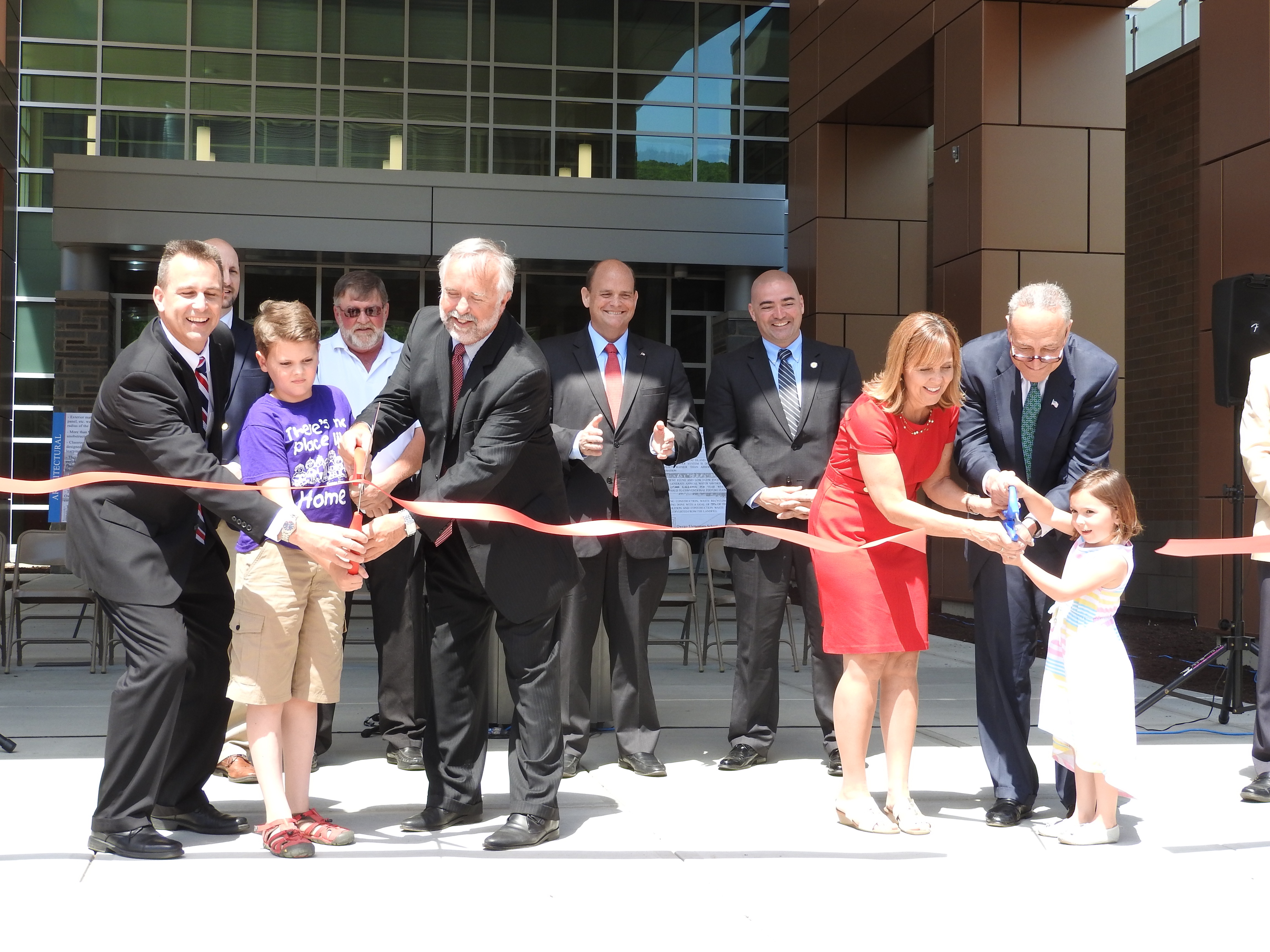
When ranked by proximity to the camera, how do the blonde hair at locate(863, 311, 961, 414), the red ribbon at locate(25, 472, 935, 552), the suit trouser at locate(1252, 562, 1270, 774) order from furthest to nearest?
the suit trouser at locate(1252, 562, 1270, 774), the blonde hair at locate(863, 311, 961, 414), the red ribbon at locate(25, 472, 935, 552)

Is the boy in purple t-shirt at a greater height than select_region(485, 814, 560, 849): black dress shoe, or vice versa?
the boy in purple t-shirt

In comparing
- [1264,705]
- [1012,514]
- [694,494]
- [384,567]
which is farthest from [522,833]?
[694,494]

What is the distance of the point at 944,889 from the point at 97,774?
10.4 feet

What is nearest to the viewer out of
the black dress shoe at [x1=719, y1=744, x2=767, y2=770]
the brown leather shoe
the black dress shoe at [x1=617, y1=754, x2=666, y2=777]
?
the brown leather shoe

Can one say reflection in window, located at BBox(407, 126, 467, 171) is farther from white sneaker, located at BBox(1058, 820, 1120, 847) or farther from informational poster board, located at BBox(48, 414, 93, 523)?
white sneaker, located at BBox(1058, 820, 1120, 847)

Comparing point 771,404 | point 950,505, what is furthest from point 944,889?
point 771,404

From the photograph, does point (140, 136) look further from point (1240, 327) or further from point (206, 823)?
point (1240, 327)

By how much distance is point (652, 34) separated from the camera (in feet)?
51.2

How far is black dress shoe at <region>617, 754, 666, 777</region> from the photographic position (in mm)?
4625

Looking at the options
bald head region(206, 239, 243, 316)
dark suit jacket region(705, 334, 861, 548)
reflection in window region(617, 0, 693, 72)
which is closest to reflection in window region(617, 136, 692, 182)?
reflection in window region(617, 0, 693, 72)

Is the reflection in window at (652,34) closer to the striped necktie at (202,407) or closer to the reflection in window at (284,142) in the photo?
the reflection in window at (284,142)

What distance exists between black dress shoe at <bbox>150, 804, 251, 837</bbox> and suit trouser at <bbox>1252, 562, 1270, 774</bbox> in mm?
3607

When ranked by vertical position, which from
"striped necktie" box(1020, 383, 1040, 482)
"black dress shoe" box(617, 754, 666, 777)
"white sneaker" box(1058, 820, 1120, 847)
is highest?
"striped necktie" box(1020, 383, 1040, 482)

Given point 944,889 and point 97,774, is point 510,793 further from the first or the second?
point 97,774
